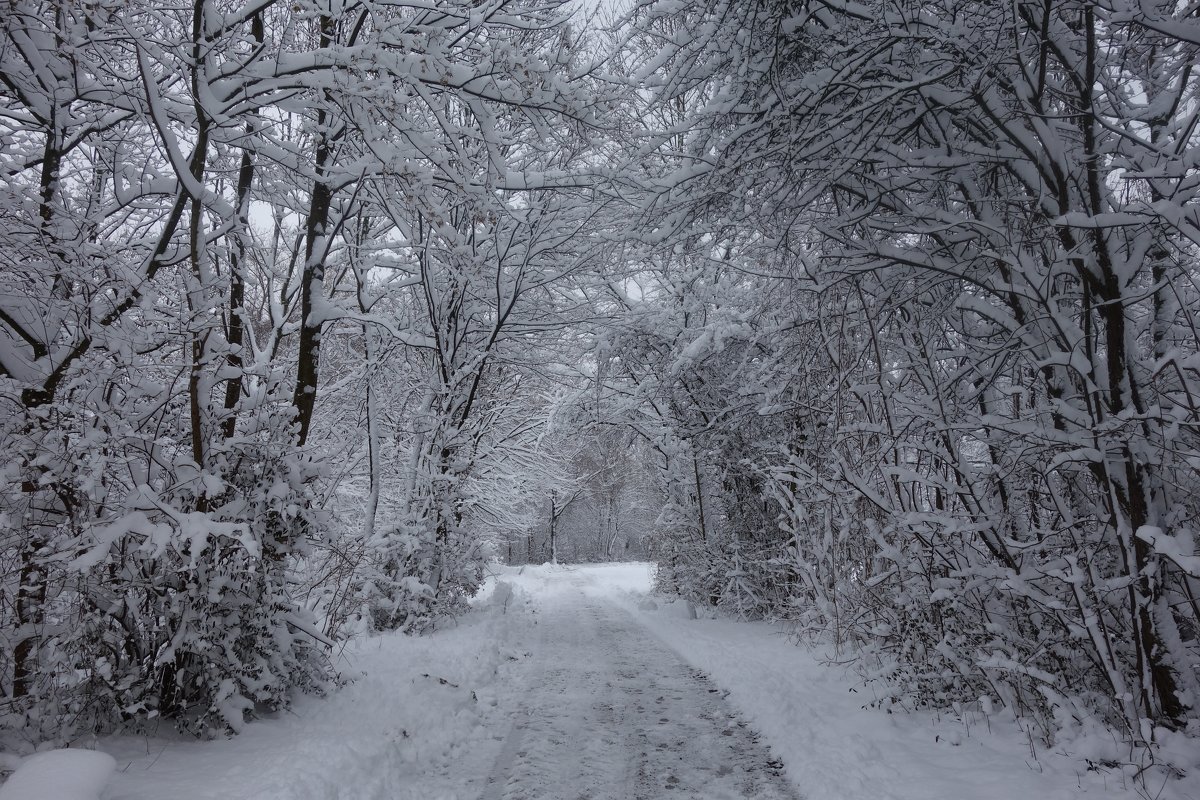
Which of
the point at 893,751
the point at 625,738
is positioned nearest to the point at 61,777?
the point at 625,738

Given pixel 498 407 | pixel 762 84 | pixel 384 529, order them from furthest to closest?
pixel 498 407 → pixel 384 529 → pixel 762 84

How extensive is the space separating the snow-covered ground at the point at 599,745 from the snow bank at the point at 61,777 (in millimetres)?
91

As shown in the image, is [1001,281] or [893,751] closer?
[1001,281]

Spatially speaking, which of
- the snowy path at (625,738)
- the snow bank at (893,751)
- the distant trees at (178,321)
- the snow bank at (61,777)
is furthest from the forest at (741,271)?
the snowy path at (625,738)

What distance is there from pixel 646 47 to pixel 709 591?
10326 millimetres

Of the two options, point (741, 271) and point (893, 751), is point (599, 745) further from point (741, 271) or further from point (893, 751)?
point (741, 271)

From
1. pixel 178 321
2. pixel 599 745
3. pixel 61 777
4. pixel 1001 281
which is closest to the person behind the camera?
pixel 61 777

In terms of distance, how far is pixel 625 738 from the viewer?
5.16 metres

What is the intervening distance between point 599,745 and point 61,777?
3.40 m

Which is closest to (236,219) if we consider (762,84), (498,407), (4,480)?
(4,480)

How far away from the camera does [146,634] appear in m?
4.18

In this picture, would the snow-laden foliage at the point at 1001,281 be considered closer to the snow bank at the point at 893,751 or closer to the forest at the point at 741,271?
the forest at the point at 741,271

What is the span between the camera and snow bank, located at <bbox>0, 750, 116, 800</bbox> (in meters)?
2.72

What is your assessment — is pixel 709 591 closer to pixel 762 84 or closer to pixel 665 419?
pixel 665 419
